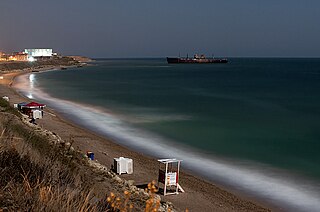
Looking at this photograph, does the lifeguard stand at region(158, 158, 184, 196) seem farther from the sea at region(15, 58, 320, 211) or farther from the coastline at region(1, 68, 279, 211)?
the sea at region(15, 58, 320, 211)

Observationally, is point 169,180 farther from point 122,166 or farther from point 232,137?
point 232,137

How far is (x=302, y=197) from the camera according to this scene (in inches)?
635

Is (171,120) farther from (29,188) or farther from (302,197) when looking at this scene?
(29,188)

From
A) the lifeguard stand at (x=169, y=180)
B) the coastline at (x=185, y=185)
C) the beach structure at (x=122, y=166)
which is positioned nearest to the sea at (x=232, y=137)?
the coastline at (x=185, y=185)

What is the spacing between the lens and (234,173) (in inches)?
763

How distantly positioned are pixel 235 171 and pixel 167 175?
21.3 feet

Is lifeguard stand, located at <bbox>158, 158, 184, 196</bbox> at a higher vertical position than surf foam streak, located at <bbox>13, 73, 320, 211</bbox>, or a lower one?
higher

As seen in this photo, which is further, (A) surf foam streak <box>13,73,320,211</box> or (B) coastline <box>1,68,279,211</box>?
(A) surf foam streak <box>13,73,320,211</box>

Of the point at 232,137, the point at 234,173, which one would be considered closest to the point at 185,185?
the point at 234,173

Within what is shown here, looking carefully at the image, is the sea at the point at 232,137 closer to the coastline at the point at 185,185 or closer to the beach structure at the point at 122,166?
the coastline at the point at 185,185

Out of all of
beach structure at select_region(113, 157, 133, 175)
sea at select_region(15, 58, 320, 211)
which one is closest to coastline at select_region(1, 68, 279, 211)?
beach structure at select_region(113, 157, 133, 175)

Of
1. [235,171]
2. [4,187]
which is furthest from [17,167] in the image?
[235,171]

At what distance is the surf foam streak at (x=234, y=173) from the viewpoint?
1597 centimetres

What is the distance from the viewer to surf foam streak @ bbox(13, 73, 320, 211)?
629 inches
